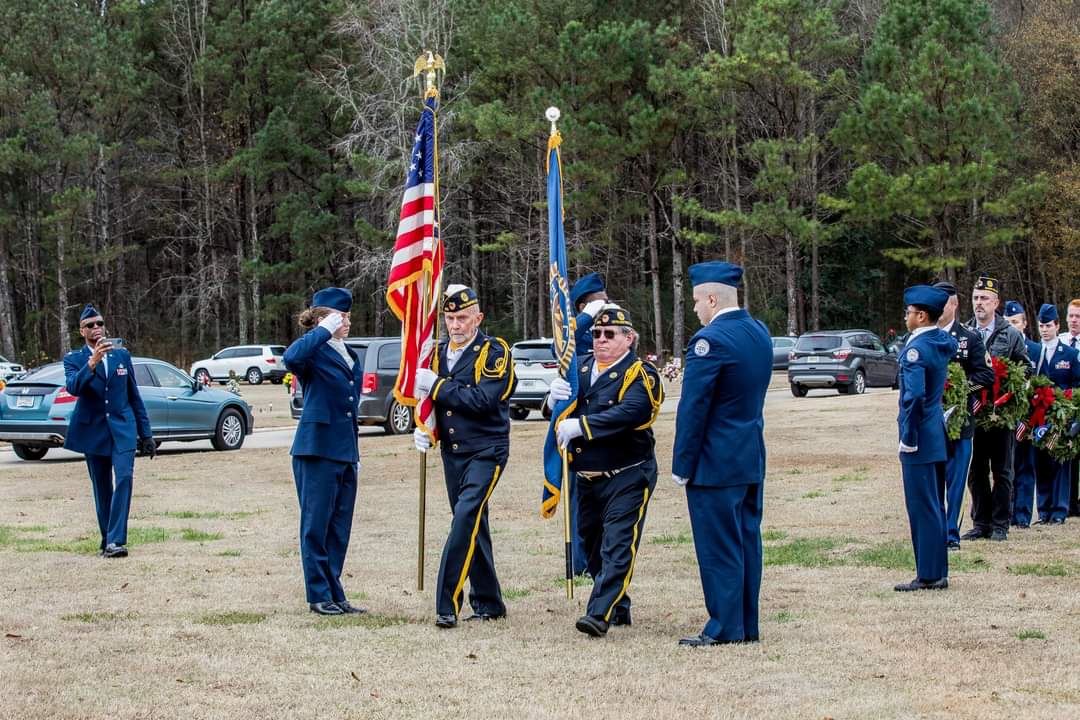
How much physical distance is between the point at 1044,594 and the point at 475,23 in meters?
44.4

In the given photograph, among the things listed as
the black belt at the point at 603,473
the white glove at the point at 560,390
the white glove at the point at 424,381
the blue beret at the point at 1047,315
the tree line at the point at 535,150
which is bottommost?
the black belt at the point at 603,473

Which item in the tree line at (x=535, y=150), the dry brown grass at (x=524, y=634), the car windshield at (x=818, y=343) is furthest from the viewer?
the tree line at (x=535, y=150)

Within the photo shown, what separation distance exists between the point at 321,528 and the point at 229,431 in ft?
48.8

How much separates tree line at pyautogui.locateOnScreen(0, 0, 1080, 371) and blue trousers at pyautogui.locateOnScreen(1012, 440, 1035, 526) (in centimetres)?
3461

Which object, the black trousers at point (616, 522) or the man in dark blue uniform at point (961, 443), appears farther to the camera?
the man in dark blue uniform at point (961, 443)

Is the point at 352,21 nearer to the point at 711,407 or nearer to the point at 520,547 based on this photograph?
the point at 520,547

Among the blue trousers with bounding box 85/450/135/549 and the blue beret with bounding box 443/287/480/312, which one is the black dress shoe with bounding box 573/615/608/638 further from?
the blue trousers with bounding box 85/450/135/549

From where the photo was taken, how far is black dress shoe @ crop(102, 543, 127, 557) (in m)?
11.2

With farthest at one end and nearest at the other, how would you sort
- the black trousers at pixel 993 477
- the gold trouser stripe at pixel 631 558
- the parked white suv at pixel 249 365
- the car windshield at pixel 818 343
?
the parked white suv at pixel 249 365 → the car windshield at pixel 818 343 → the black trousers at pixel 993 477 → the gold trouser stripe at pixel 631 558


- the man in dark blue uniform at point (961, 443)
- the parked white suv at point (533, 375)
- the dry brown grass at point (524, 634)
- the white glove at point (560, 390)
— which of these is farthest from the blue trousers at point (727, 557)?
the parked white suv at point (533, 375)

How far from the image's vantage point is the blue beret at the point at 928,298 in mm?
9273

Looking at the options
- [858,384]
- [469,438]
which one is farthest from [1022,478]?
[858,384]

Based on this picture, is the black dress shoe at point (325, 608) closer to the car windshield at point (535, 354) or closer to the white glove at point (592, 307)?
the white glove at point (592, 307)

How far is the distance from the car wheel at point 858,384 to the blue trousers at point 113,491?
2712cm
